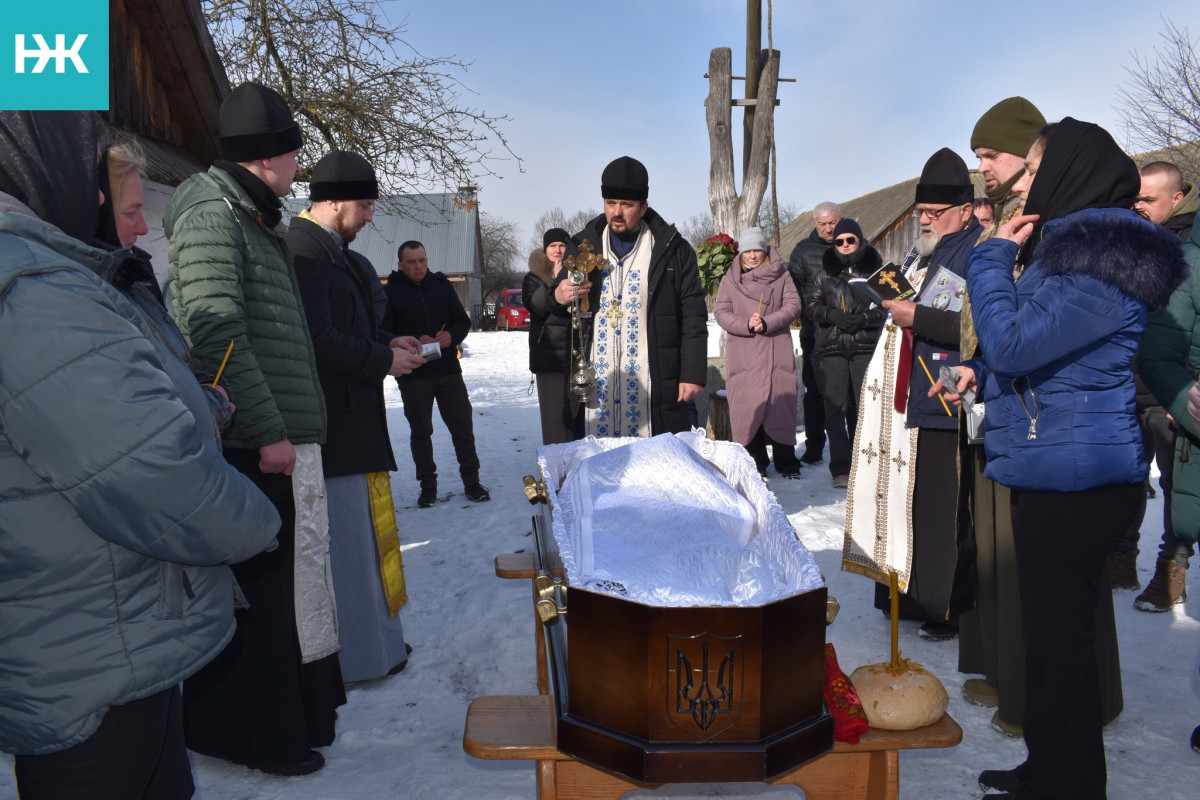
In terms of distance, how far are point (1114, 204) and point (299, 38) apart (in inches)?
326

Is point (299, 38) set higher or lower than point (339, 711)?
higher

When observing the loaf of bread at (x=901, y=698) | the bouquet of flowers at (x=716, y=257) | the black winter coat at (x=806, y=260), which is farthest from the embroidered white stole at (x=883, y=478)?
the bouquet of flowers at (x=716, y=257)

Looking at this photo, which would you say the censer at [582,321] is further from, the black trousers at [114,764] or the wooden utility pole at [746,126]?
the wooden utility pole at [746,126]

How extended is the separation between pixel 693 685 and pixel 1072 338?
1380 millimetres

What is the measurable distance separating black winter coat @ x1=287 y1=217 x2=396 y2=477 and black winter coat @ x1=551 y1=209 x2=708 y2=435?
57.0 inches

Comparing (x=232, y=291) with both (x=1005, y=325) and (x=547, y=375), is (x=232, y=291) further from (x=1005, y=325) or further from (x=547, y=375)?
(x=547, y=375)

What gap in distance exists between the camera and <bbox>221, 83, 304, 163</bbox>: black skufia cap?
280 cm

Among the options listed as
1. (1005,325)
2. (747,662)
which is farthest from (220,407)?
(1005,325)

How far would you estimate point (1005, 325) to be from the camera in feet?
7.76

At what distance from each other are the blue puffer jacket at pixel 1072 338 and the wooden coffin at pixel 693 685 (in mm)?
864

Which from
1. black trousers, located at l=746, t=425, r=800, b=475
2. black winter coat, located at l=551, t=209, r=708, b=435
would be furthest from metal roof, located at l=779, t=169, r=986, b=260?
black winter coat, located at l=551, t=209, r=708, b=435

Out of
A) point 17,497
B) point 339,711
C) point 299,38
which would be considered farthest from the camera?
point 299,38

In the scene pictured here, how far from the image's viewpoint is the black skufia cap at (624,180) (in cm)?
433

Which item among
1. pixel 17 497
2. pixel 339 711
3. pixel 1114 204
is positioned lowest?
pixel 339 711
